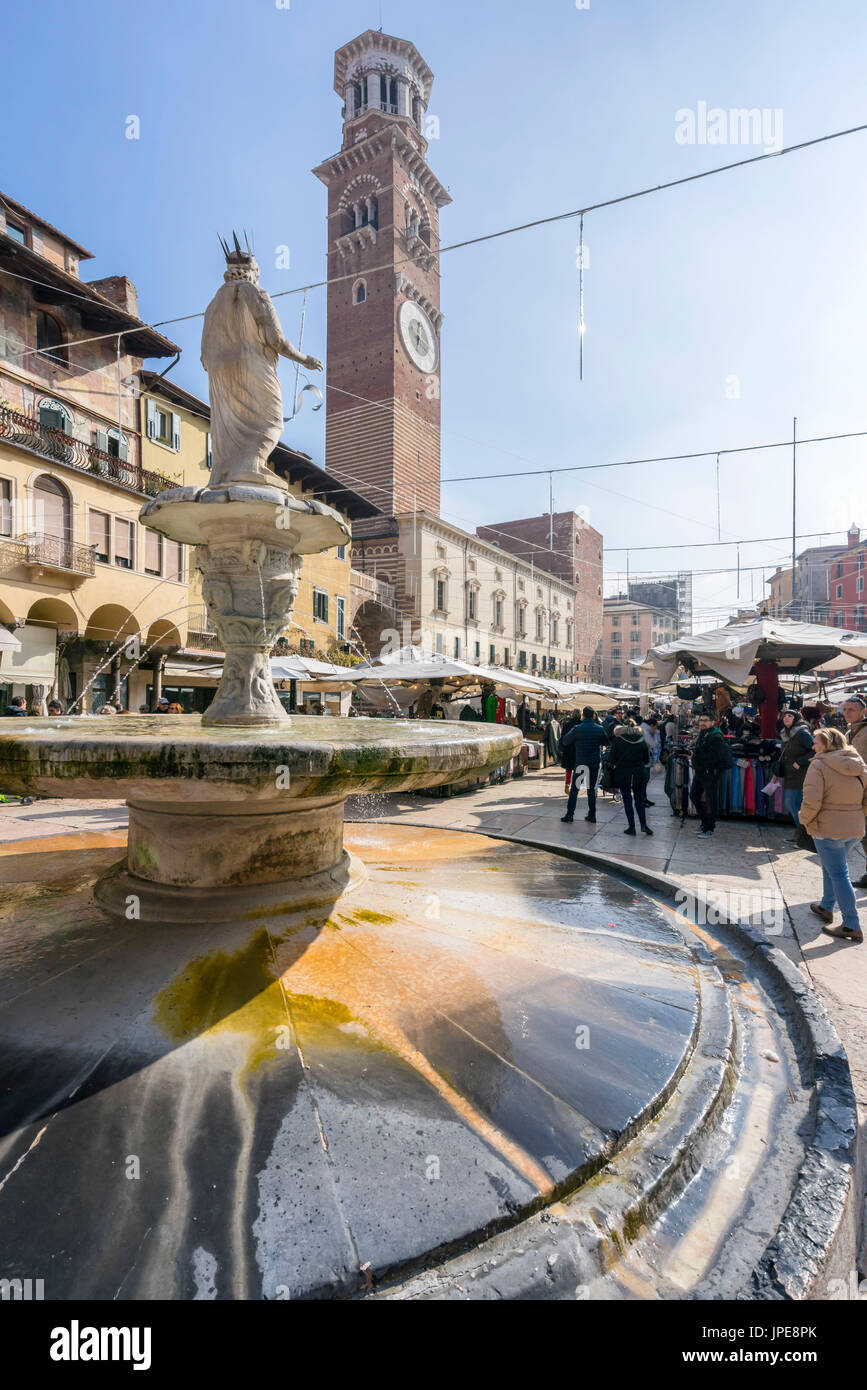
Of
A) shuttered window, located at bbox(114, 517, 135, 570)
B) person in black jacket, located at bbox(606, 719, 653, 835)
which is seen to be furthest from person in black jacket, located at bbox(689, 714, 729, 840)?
shuttered window, located at bbox(114, 517, 135, 570)

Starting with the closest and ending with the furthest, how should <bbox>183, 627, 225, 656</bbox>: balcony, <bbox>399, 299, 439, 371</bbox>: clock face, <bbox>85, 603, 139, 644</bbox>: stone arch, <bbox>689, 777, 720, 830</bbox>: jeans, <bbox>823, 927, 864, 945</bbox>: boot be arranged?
1. <bbox>823, 927, 864, 945</bbox>: boot
2. <bbox>689, 777, 720, 830</bbox>: jeans
3. <bbox>85, 603, 139, 644</bbox>: stone arch
4. <bbox>183, 627, 225, 656</bbox>: balcony
5. <bbox>399, 299, 439, 371</bbox>: clock face

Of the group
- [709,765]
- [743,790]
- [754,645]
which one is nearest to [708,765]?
[709,765]

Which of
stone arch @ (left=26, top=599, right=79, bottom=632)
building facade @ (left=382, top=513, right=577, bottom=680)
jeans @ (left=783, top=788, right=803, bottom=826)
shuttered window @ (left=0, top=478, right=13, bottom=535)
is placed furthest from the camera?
building facade @ (left=382, top=513, right=577, bottom=680)

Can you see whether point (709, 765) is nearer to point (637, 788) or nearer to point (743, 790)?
point (637, 788)

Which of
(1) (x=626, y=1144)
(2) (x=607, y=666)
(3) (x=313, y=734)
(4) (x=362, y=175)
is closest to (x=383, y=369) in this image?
(4) (x=362, y=175)

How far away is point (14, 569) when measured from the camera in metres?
17.1

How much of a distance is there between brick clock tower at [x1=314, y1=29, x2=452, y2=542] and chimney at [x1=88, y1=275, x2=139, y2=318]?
1851cm

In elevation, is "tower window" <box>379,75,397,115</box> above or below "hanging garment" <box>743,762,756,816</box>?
above

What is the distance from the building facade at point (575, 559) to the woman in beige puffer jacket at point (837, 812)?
54.7m

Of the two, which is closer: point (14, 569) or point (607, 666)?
point (14, 569)

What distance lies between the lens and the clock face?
4269 centimetres

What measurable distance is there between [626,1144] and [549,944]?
1.35 m

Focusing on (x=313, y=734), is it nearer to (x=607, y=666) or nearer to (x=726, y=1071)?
(x=726, y=1071)

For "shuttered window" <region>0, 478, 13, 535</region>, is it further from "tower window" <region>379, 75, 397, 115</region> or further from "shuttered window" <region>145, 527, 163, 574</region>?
"tower window" <region>379, 75, 397, 115</region>
